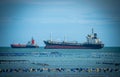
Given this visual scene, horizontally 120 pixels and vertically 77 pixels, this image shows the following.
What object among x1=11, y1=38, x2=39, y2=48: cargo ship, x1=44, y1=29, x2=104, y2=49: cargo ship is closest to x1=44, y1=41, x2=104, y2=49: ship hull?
x1=44, y1=29, x2=104, y2=49: cargo ship

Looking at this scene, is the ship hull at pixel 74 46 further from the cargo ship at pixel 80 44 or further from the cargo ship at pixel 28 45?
the cargo ship at pixel 28 45

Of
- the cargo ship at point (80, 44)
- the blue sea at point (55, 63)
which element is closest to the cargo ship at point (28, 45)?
the blue sea at point (55, 63)

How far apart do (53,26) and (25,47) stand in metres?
0.68

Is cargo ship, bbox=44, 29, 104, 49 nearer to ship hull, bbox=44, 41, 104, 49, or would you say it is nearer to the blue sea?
ship hull, bbox=44, 41, 104, 49

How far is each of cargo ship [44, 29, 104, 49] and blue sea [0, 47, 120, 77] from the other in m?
0.12

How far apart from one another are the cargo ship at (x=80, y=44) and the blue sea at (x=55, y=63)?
0.12m

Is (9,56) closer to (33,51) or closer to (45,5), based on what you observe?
(33,51)

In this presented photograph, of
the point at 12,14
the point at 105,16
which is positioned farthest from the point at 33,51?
the point at 105,16

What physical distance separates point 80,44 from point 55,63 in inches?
24.3

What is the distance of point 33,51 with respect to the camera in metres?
10.5

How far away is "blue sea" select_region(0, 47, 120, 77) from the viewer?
10.4 meters

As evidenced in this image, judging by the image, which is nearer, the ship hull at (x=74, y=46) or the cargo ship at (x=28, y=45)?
the cargo ship at (x=28, y=45)

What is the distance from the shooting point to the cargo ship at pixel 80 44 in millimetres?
10453

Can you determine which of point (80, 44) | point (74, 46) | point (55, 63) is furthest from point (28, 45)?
point (80, 44)
